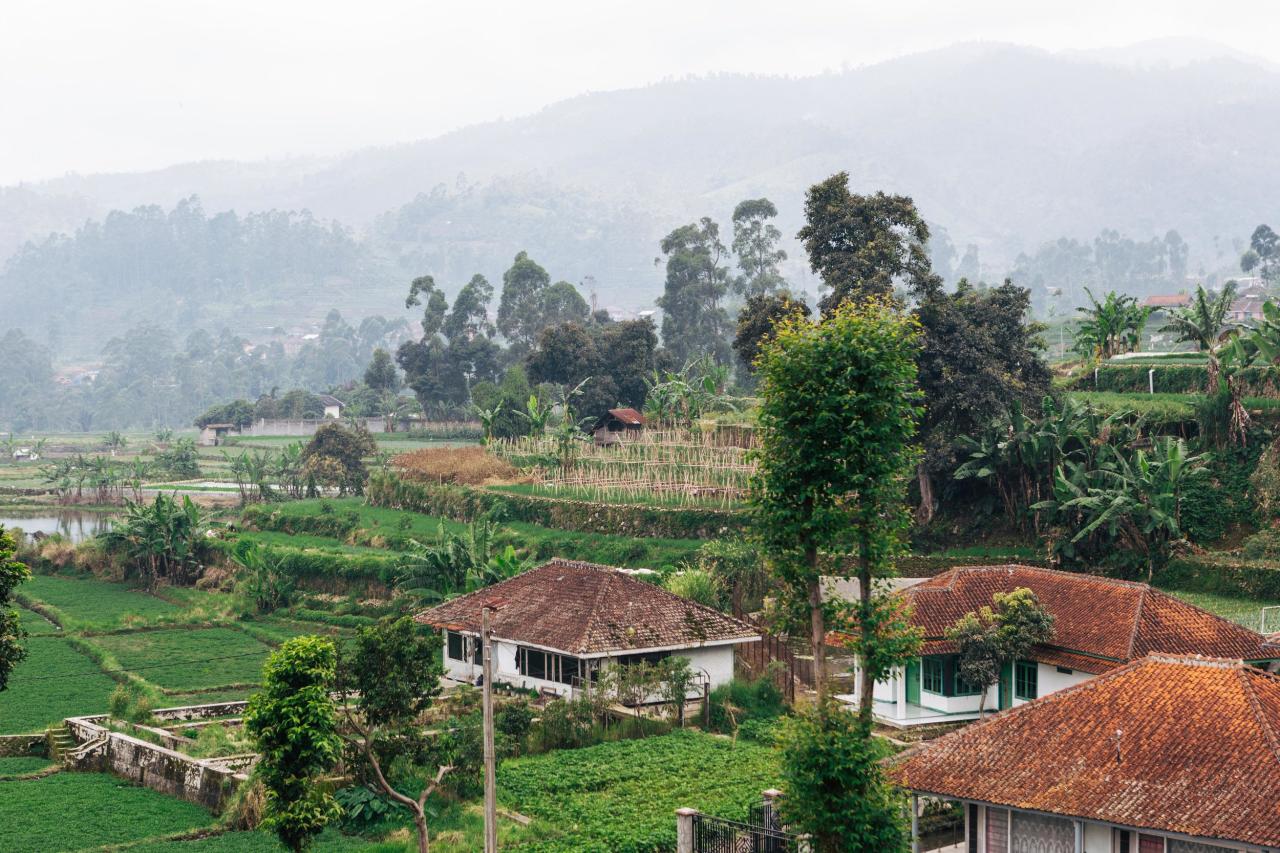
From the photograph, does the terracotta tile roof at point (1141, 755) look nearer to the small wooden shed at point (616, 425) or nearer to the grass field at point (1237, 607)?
the grass field at point (1237, 607)

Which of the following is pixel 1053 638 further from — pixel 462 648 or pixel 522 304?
pixel 522 304

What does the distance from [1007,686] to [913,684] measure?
1.79m

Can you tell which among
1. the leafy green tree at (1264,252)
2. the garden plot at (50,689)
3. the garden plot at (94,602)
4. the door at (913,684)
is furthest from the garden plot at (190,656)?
the leafy green tree at (1264,252)

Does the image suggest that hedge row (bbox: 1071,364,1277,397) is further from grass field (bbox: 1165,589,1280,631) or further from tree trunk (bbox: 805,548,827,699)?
tree trunk (bbox: 805,548,827,699)

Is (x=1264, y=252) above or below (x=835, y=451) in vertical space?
above

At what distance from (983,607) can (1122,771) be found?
30.0 feet

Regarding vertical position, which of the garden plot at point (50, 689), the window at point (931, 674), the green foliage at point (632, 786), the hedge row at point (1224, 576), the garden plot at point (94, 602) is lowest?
the garden plot at point (94, 602)

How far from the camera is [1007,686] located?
26.8 m

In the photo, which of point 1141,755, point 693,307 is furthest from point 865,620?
point 693,307

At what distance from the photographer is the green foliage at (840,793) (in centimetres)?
1764

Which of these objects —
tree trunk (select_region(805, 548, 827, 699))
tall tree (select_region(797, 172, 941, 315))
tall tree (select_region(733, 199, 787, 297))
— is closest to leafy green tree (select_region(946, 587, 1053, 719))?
tree trunk (select_region(805, 548, 827, 699))

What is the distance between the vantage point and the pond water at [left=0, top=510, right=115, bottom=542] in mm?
64375

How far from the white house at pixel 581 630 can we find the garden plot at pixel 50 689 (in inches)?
301

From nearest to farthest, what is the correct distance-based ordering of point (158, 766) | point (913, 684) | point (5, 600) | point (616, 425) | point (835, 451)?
1. point (5, 600)
2. point (835, 451)
3. point (158, 766)
4. point (913, 684)
5. point (616, 425)
